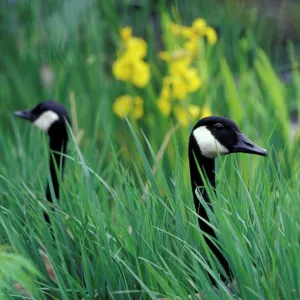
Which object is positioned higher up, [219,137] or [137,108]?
[219,137]

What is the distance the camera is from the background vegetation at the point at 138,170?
1602mm

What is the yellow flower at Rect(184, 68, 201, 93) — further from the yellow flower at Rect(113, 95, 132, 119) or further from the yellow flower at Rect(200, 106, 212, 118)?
the yellow flower at Rect(113, 95, 132, 119)

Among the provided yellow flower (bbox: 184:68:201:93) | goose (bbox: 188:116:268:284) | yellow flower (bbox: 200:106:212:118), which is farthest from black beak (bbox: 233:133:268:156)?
yellow flower (bbox: 184:68:201:93)

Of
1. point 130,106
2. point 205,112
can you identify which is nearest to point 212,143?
point 205,112

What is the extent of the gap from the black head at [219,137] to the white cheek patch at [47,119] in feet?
2.35

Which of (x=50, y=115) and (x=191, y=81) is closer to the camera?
(x=50, y=115)

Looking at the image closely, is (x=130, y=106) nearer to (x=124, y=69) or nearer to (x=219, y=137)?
(x=124, y=69)

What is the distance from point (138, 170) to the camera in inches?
115

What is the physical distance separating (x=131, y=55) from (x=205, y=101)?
0.40 metres

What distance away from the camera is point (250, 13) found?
4.40m

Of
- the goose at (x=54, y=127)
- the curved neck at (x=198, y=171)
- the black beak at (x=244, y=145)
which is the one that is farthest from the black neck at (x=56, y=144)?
the black beak at (x=244, y=145)

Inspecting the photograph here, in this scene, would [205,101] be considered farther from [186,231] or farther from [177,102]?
[186,231]

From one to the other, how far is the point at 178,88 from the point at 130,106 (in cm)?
25

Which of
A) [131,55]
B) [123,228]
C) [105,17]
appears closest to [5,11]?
[105,17]
